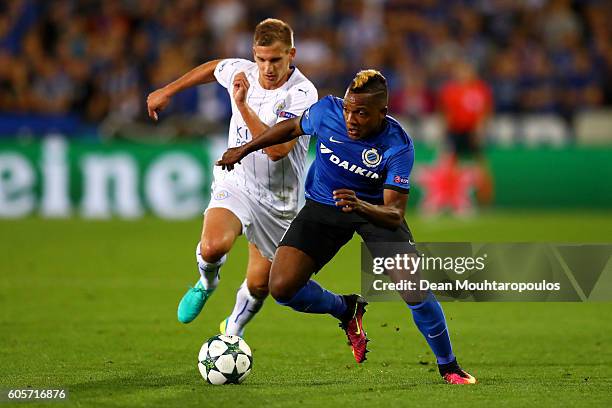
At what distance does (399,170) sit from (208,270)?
5.33 ft

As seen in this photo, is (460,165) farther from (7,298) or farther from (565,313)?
(7,298)

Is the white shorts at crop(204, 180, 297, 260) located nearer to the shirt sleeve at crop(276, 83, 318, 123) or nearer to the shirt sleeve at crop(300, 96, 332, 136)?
the shirt sleeve at crop(276, 83, 318, 123)

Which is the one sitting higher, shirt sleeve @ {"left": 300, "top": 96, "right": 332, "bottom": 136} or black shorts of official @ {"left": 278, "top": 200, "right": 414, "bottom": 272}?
shirt sleeve @ {"left": 300, "top": 96, "right": 332, "bottom": 136}

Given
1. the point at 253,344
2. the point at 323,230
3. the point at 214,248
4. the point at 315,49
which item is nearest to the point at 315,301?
the point at 323,230

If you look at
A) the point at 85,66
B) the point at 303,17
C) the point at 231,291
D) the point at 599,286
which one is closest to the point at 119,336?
the point at 231,291

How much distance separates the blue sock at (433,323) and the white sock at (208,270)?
1426mm

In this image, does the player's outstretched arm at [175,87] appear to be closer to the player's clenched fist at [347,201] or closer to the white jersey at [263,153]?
the white jersey at [263,153]

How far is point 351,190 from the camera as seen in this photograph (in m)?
6.53

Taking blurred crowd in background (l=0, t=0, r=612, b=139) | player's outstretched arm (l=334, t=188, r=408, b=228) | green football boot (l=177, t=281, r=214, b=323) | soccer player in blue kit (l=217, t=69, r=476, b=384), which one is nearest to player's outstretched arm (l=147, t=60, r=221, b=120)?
soccer player in blue kit (l=217, t=69, r=476, b=384)

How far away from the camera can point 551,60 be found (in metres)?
20.4

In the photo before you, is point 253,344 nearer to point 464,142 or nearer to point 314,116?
point 314,116

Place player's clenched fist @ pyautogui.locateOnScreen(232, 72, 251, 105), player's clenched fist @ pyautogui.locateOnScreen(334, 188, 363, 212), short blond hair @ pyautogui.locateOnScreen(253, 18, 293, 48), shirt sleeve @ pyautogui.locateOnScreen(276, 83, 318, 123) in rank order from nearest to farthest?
1. player's clenched fist @ pyautogui.locateOnScreen(334, 188, 363, 212)
2. player's clenched fist @ pyautogui.locateOnScreen(232, 72, 251, 105)
3. short blond hair @ pyautogui.locateOnScreen(253, 18, 293, 48)
4. shirt sleeve @ pyautogui.locateOnScreen(276, 83, 318, 123)

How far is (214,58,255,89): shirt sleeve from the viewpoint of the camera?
25.5ft

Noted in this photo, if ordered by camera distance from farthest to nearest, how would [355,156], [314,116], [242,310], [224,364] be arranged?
[242,310], [314,116], [355,156], [224,364]
